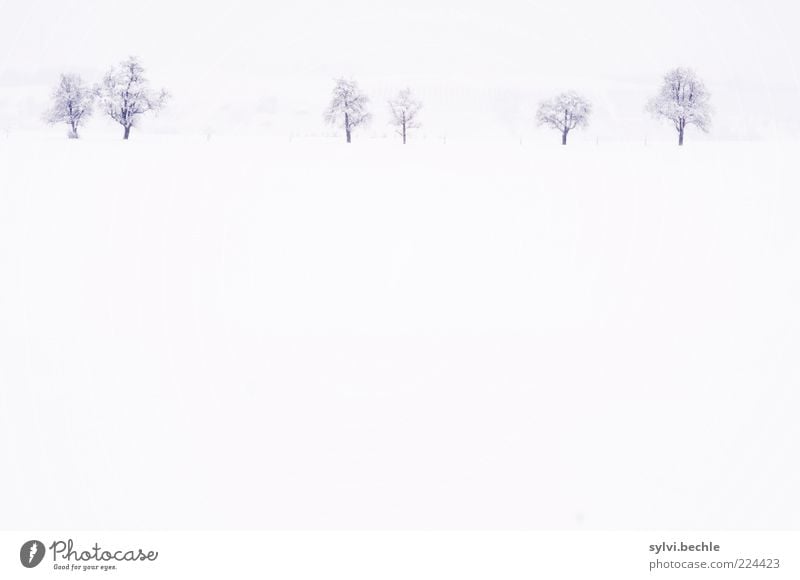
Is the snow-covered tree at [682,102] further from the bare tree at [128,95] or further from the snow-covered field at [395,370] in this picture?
the bare tree at [128,95]

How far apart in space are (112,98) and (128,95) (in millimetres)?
1425

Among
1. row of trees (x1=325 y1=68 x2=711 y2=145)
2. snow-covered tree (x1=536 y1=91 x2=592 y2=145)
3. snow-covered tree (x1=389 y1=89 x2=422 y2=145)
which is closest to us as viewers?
row of trees (x1=325 y1=68 x2=711 y2=145)

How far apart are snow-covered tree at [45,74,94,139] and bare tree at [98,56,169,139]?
11.6 feet

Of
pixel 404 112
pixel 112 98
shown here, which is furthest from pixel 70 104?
pixel 404 112

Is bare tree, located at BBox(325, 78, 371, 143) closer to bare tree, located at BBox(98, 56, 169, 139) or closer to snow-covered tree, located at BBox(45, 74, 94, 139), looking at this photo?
bare tree, located at BBox(98, 56, 169, 139)

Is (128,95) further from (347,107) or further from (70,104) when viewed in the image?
(347,107)

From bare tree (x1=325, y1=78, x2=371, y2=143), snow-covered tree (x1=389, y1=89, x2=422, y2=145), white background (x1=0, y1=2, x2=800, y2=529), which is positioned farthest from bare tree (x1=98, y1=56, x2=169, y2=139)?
white background (x1=0, y1=2, x2=800, y2=529)

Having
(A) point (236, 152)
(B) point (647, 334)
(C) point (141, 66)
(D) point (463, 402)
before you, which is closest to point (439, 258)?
(B) point (647, 334)

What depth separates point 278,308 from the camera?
11617 millimetres

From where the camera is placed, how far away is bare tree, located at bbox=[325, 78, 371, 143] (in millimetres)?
62000

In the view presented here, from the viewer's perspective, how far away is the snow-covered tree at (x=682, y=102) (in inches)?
2318

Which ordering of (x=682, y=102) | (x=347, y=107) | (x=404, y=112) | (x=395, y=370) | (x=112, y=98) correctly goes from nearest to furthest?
(x=395, y=370) → (x=112, y=98) → (x=682, y=102) → (x=347, y=107) → (x=404, y=112)

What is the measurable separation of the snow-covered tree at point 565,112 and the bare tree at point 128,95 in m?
38.5

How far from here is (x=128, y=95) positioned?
55.4m
